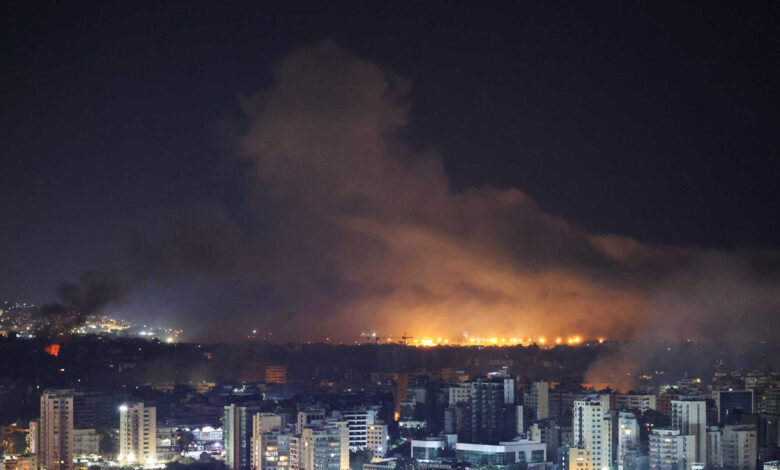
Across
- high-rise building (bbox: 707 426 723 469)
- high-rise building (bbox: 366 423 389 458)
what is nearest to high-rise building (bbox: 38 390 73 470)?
high-rise building (bbox: 366 423 389 458)

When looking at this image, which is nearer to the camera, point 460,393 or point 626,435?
point 626,435

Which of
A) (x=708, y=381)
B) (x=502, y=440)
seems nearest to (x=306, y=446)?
(x=502, y=440)

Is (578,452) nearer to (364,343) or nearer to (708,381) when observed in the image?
(708,381)

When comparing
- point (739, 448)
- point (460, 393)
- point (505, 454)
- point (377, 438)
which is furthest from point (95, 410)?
point (739, 448)

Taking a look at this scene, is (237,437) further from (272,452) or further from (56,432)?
(56,432)

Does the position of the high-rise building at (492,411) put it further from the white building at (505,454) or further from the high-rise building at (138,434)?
the high-rise building at (138,434)

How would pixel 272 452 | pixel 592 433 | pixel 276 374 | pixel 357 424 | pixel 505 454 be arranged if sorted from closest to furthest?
pixel 592 433, pixel 505 454, pixel 272 452, pixel 357 424, pixel 276 374

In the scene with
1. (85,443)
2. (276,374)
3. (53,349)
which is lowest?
(85,443)
